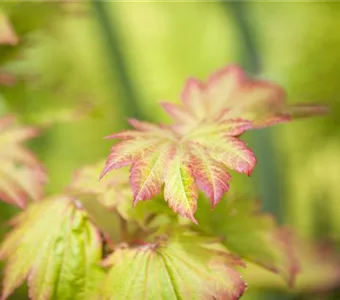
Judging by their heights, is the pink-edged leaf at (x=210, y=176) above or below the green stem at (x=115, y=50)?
below

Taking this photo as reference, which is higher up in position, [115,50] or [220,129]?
[115,50]

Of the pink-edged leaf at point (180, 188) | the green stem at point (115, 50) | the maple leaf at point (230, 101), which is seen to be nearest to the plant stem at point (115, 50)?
the green stem at point (115, 50)

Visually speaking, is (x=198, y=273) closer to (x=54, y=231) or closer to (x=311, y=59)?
(x=54, y=231)

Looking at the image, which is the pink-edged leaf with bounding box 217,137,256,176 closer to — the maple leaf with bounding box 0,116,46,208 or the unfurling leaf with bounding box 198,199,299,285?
the unfurling leaf with bounding box 198,199,299,285

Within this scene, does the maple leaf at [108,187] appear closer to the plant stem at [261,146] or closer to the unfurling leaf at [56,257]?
the unfurling leaf at [56,257]

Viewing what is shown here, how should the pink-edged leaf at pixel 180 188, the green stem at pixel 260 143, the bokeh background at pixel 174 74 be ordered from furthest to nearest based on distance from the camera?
the green stem at pixel 260 143 → the bokeh background at pixel 174 74 → the pink-edged leaf at pixel 180 188

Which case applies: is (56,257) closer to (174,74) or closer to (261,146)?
(261,146)

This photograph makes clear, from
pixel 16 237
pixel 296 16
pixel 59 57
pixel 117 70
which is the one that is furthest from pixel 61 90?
pixel 296 16

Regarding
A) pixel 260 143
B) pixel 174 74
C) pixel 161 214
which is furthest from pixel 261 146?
pixel 174 74
